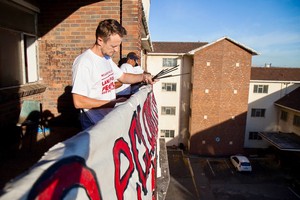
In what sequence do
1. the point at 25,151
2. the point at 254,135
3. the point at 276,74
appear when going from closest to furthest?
the point at 25,151 < the point at 254,135 < the point at 276,74

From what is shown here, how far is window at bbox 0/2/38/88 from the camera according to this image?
3889mm

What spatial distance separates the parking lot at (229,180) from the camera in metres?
14.4

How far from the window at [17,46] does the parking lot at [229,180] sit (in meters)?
12.6

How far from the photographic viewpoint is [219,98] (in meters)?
20.2

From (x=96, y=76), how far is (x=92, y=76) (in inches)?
2.1

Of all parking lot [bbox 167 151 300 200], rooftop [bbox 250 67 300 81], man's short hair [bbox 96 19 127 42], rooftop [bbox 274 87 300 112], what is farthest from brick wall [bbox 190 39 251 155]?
man's short hair [bbox 96 19 127 42]

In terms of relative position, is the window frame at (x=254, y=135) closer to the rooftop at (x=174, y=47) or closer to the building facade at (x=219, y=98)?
the building facade at (x=219, y=98)

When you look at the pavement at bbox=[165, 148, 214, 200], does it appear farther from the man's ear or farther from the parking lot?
the man's ear

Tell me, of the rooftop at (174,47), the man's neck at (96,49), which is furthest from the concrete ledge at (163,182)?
the rooftop at (174,47)

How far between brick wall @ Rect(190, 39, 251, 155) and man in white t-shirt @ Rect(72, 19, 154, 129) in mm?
18322

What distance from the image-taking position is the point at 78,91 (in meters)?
2.07

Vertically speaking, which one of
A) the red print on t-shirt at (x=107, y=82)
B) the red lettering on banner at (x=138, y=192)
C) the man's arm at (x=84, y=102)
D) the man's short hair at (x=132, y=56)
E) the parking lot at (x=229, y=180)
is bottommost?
the parking lot at (x=229, y=180)

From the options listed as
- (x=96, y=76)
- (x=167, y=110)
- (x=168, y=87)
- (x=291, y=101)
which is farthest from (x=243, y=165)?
(x=96, y=76)

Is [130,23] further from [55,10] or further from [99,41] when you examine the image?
[99,41]
